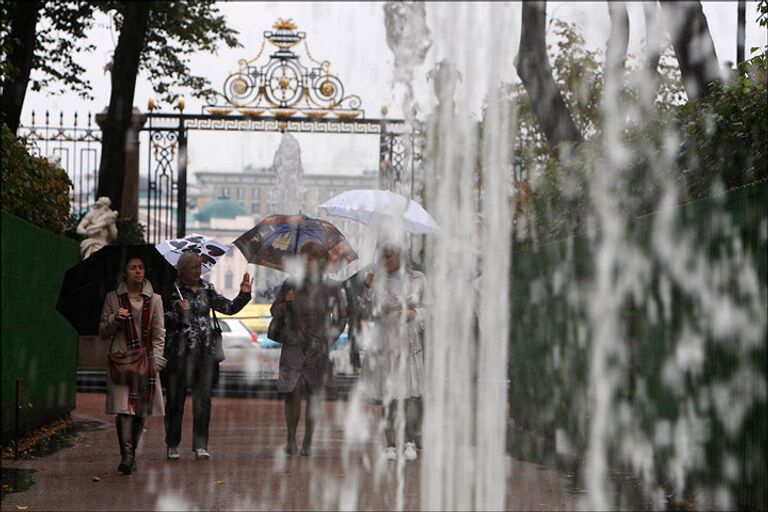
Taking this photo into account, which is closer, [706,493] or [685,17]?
[706,493]

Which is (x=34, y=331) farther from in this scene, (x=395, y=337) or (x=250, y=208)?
(x=250, y=208)

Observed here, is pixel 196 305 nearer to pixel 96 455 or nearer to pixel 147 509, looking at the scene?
pixel 96 455

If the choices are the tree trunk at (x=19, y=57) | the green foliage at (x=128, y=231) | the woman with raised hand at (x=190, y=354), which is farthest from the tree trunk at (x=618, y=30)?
the green foliage at (x=128, y=231)

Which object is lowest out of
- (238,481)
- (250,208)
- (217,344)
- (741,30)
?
(238,481)

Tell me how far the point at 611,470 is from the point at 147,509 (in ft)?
11.7

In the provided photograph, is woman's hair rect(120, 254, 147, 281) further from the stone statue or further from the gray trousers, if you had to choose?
the stone statue

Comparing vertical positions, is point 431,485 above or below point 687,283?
below

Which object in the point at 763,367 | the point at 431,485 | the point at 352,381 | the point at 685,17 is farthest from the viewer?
the point at 352,381

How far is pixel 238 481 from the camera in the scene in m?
9.89

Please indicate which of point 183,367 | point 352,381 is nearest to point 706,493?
point 183,367

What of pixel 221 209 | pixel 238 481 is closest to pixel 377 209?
pixel 238 481

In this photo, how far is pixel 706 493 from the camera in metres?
8.44

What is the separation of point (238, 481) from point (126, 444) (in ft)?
3.21

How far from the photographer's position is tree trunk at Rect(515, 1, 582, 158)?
15586 mm
